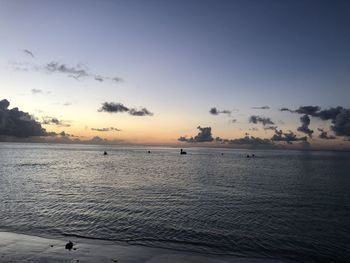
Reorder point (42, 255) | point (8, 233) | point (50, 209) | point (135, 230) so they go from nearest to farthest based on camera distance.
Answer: point (42, 255) → point (8, 233) → point (135, 230) → point (50, 209)

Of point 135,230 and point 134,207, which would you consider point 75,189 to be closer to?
point 134,207

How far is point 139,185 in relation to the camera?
6781 centimetres

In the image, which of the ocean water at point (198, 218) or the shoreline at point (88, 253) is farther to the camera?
the ocean water at point (198, 218)

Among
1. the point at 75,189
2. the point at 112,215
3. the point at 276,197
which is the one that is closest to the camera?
the point at 112,215

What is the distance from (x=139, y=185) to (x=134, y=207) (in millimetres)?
24940

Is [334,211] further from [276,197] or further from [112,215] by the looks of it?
[112,215]

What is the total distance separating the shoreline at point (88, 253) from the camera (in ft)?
71.8

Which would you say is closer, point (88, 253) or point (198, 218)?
point (88, 253)

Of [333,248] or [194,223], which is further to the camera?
[194,223]

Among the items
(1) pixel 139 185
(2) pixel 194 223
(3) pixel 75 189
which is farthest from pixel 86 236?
(1) pixel 139 185

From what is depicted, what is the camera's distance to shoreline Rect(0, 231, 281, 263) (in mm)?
21891

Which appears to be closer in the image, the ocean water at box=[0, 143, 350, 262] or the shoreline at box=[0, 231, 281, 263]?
the shoreline at box=[0, 231, 281, 263]

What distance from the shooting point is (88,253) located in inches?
914

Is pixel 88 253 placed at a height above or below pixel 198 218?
above
